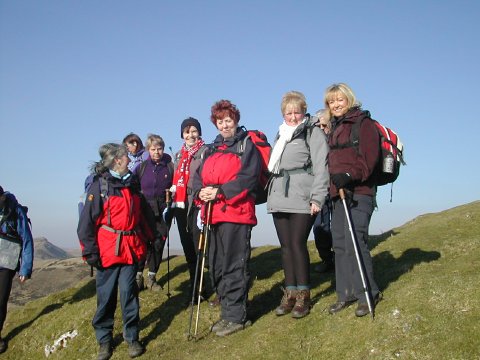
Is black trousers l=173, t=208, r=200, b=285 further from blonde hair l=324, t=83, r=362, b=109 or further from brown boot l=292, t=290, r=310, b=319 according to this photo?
blonde hair l=324, t=83, r=362, b=109

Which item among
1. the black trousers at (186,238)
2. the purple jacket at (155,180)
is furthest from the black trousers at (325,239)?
the purple jacket at (155,180)

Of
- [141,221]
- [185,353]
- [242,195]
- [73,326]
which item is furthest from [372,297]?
[73,326]

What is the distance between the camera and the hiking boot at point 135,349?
8125 mm

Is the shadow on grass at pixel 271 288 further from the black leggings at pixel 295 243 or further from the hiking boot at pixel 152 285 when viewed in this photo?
the hiking boot at pixel 152 285

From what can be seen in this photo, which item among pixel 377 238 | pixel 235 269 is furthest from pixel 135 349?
pixel 377 238

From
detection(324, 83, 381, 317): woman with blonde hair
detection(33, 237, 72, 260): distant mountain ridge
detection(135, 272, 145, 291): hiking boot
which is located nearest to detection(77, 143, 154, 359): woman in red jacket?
detection(135, 272, 145, 291): hiking boot

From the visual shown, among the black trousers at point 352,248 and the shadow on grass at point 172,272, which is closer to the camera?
the black trousers at point 352,248

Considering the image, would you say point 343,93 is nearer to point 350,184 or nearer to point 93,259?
point 350,184

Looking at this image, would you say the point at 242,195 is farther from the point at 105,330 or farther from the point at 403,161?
the point at 105,330

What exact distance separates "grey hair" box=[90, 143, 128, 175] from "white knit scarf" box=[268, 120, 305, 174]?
281 centimetres

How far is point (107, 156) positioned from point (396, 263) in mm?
7010

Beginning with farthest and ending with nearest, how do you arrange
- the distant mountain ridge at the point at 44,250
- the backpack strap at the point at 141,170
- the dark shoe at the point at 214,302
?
the distant mountain ridge at the point at 44,250, the backpack strap at the point at 141,170, the dark shoe at the point at 214,302

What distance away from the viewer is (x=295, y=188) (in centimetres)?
757

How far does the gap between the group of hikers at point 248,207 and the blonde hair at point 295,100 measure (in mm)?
18
